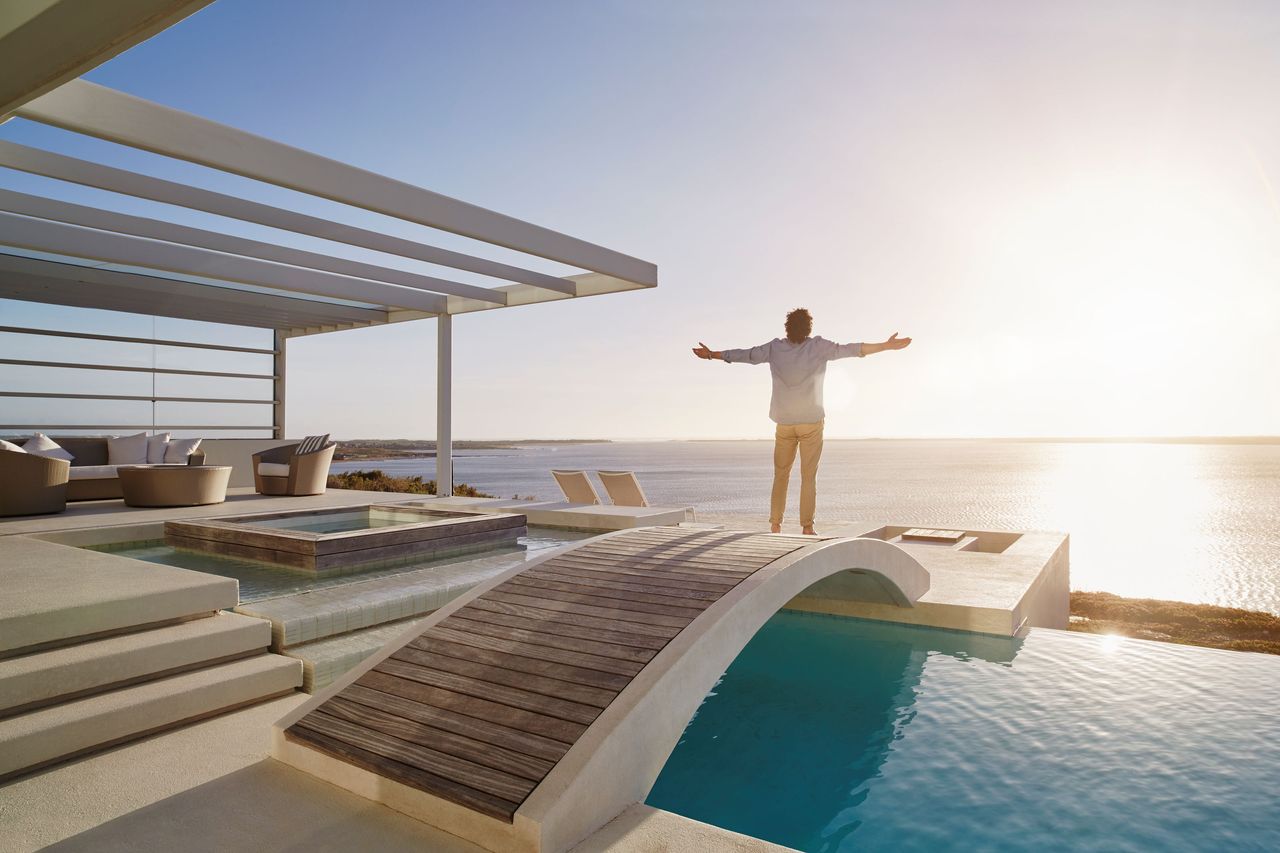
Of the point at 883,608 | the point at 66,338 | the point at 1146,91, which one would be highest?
the point at 1146,91

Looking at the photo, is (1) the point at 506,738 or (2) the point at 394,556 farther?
(2) the point at 394,556

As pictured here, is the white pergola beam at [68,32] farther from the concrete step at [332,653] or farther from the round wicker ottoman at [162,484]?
the round wicker ottoman at [162,484]

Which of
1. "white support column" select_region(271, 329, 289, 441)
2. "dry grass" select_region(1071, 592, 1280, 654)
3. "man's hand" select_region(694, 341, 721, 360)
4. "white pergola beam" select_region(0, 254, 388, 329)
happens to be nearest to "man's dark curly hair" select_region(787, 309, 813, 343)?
"man's hand" select_region(694, 341, 721, 360)

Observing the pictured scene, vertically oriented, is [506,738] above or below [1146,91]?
below

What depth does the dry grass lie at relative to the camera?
15.3 m

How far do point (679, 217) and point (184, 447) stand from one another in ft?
30.2

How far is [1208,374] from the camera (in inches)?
1238

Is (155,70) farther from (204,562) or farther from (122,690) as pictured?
(122,690)

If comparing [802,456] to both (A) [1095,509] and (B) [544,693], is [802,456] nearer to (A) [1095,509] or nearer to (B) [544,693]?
(B) [544,693]

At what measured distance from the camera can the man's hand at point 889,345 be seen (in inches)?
232

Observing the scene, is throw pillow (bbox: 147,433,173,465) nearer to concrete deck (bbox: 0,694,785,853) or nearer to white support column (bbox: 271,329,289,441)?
white support column (bbox: 271,329,289,441)

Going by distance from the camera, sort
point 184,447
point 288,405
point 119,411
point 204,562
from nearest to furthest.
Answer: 1. point 204,562
2. point 184,447
3. point 119,411
4. point 288,405

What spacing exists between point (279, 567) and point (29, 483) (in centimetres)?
447

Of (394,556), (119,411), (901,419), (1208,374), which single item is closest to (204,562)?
(394,556)
